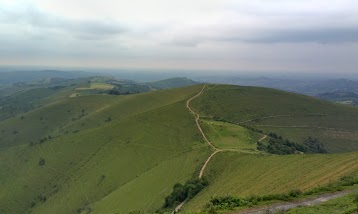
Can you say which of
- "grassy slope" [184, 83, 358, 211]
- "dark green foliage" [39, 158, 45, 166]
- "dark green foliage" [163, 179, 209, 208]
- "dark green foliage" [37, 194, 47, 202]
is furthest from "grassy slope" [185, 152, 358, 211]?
"dark green foliage" [39, 158, 45, 166]

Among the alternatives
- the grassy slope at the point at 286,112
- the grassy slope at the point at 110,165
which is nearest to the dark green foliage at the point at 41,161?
the grassy slope at the point at 110,165

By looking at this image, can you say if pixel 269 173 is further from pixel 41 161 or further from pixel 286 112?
pixel 286 112

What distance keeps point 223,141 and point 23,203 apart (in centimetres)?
6877

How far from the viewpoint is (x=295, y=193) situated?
27.8 m

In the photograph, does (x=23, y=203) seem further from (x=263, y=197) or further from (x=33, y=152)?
(x=263, y=197)

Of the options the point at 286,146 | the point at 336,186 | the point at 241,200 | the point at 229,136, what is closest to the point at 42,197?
the point at 229,136

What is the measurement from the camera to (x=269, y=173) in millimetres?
50875

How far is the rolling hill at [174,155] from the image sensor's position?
169 feet

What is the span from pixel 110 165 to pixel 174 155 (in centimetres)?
2510

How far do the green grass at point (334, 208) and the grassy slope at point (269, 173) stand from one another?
1047 centimetres

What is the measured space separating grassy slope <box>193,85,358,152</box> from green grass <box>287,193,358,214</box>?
103951 mm

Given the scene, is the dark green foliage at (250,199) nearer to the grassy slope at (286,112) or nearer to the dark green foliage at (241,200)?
the dark green foliage at (241,200)

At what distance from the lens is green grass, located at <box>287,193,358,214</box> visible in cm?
2170

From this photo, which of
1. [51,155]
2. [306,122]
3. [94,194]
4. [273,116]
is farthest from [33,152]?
[306,122]
